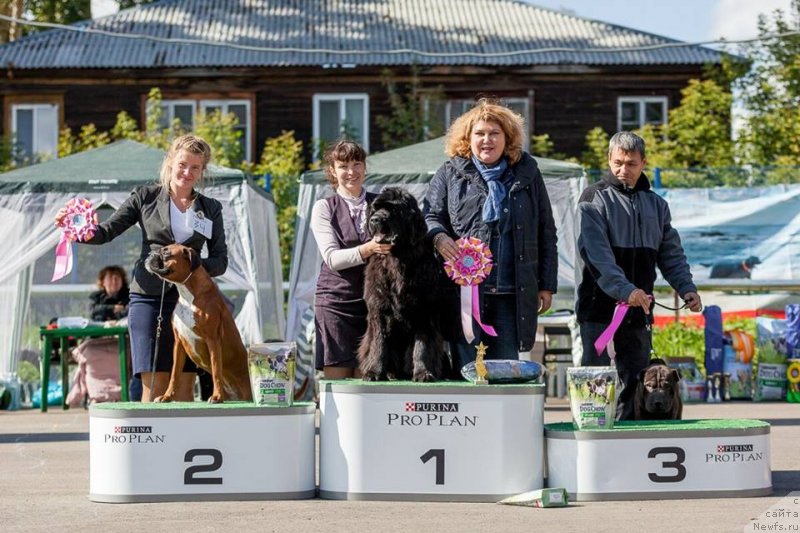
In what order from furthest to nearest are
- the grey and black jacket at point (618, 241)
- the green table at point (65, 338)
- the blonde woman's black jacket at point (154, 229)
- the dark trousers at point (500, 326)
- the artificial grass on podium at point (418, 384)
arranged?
the green table at point (65, 338) → the grey and black jacket at point (618, 241) → the blonde woman's black jacket at point (154, 229) → the dark trousers at point (500, 326) → the artificial grass on podium at point (418, 384)

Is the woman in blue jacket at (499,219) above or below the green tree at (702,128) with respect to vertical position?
below

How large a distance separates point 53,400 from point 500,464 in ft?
23.5

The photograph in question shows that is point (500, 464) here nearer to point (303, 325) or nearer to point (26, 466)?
point (26, 466)

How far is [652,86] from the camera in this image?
21.2m

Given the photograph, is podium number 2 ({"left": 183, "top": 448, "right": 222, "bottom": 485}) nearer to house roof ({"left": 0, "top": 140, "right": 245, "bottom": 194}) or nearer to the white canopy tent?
the white canopy tent

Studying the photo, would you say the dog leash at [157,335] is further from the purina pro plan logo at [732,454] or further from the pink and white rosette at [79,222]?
the purina pro plan logo at [732,454]

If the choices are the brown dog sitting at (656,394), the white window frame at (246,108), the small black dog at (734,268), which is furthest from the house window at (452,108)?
the brown dog sitting at (656,394)

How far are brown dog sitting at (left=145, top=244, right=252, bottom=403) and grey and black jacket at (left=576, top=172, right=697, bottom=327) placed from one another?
168cm

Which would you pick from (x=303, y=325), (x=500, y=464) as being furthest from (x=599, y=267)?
(x=303, y=325)

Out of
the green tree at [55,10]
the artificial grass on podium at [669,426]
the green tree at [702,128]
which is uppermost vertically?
the green tree at [55,10]

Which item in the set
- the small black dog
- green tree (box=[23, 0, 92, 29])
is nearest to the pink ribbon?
the small black dog

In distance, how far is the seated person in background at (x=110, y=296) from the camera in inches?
430

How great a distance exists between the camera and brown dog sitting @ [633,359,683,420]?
5802 mm

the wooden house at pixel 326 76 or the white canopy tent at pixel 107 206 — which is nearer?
the white canopy tent at pixel 107 206
